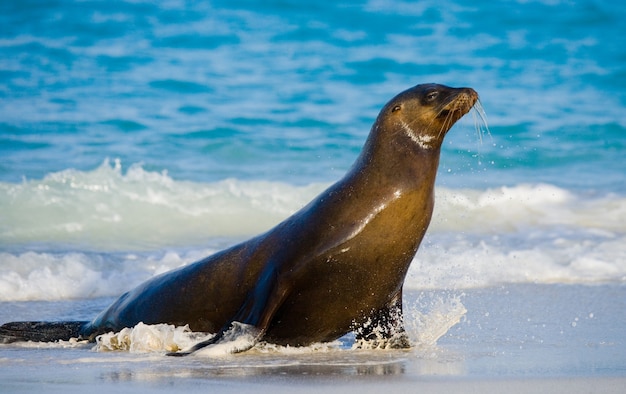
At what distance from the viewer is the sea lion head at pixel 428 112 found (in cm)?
701

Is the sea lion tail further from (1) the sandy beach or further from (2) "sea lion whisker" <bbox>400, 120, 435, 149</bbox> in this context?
(2) "sea lion whisker" <bbox>400, 120, 435, 149</bbox>

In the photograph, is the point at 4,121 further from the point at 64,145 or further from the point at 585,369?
the point at 585,369

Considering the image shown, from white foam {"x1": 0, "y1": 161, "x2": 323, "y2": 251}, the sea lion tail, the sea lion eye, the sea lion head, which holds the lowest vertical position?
the sea lion tail

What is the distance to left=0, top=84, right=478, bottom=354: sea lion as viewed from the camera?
22.4 ft

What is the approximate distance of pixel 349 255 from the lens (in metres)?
6.81

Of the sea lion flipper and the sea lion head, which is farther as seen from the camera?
the sea lion flipper

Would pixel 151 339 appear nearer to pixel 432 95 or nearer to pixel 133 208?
pixel 432 95

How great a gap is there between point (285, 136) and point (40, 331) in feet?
39.9

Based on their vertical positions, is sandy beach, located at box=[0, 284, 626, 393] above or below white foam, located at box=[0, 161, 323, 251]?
below

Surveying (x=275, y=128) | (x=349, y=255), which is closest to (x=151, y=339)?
(x=349, y=255)

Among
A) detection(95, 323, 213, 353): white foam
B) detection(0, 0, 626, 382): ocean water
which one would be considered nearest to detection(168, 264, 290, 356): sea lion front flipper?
detection(95, 323, 213, 353): white foam

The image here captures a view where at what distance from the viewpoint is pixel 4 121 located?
20.8 metres

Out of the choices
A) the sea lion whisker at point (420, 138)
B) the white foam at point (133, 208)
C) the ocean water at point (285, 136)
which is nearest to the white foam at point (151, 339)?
the ocean water at point (285, 136)

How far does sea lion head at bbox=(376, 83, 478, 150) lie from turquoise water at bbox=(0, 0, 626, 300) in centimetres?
364
